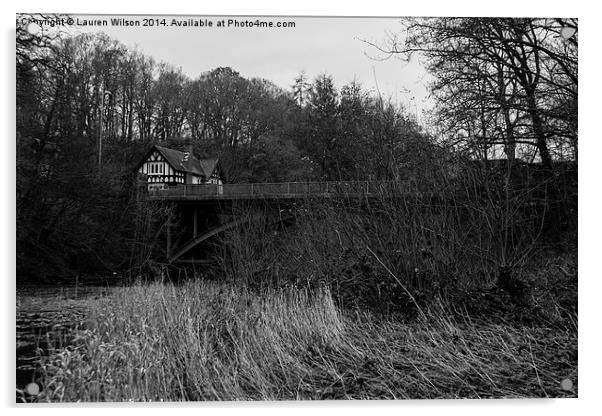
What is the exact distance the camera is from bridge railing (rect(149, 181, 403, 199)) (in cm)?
588

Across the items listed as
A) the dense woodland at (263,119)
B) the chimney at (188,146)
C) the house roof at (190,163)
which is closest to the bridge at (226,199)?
the dense woodland at (263,119)

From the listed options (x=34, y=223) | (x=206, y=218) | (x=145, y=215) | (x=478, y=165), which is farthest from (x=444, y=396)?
(x=206, y=218)

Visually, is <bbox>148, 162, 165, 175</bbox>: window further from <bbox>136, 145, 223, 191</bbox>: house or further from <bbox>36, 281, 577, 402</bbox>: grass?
<bbox>36, 281, 577, 402</bbox>: grass

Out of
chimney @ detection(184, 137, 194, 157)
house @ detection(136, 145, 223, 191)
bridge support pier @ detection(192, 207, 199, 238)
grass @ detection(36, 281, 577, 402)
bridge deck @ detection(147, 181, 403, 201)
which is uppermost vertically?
chimney @ detection(184, 137, 194, 157)

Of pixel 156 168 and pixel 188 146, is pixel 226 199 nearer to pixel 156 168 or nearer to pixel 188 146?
pixel 156 168

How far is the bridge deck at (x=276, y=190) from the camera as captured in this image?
591 cm

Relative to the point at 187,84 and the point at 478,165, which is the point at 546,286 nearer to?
the point at 478,165

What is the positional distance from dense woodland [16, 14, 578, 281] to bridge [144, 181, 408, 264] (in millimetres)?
185

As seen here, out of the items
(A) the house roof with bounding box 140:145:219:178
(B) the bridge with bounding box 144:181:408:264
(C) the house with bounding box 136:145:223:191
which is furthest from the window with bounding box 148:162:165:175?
(B) the bridge with bounding box 144:181:408:264

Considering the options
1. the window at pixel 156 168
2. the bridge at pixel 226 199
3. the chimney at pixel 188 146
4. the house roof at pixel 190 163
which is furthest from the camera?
the window at pixel 156 168

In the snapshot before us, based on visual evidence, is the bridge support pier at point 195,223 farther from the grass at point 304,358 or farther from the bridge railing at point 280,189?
the grass at point 304,358

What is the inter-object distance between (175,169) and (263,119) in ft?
10.6

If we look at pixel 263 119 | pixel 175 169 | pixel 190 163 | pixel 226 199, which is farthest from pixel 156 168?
pixel 263 119

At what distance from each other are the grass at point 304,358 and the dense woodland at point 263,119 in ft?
2.92
